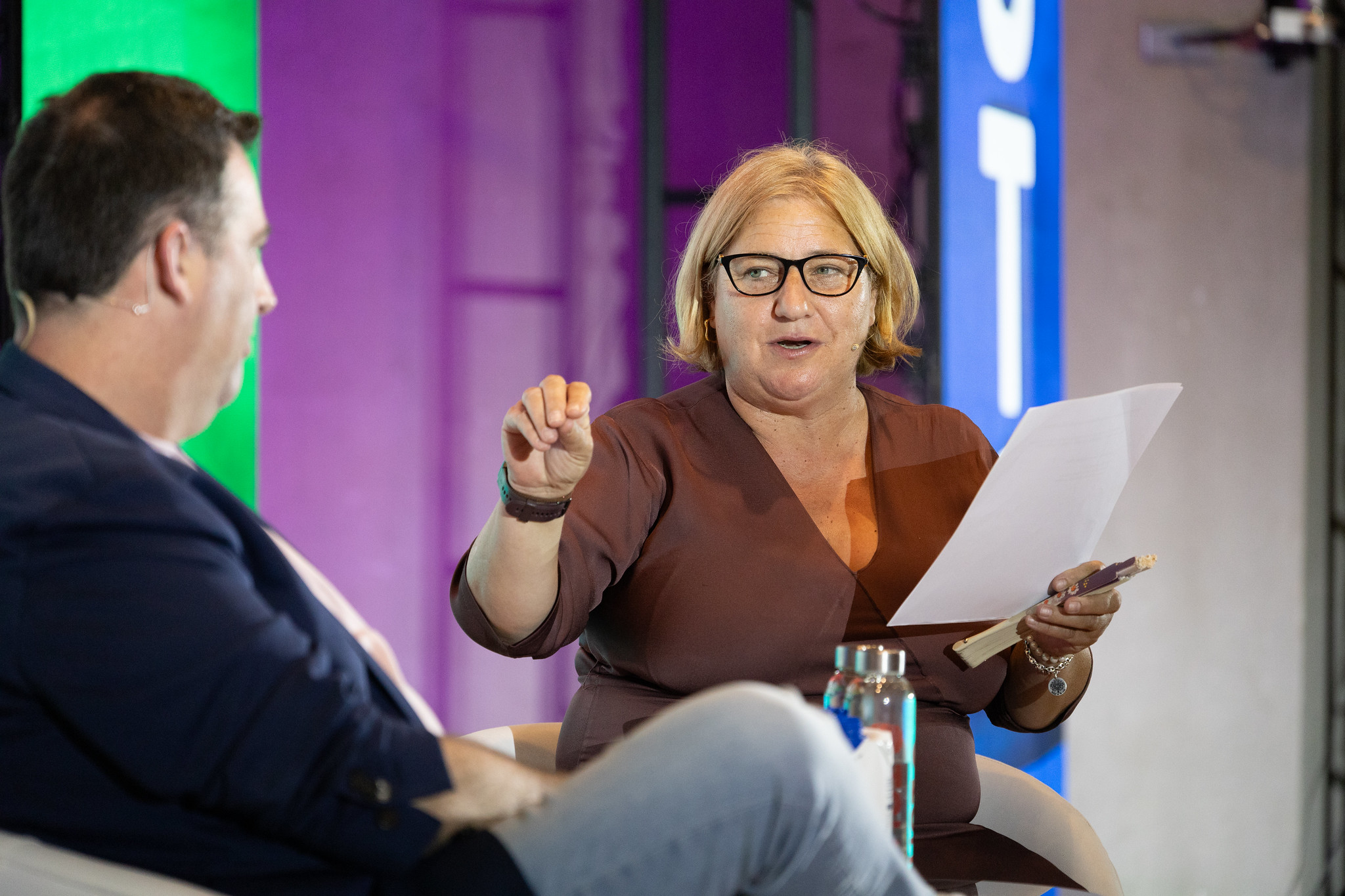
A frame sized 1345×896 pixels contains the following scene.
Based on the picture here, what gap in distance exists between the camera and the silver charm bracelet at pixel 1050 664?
172cm

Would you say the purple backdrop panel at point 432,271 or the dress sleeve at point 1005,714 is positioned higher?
the purple backdrop panel at point 432,271

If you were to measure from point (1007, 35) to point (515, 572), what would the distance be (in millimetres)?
2681

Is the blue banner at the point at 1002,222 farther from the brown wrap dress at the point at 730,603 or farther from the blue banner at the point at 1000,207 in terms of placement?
the brown wrap dress at the point at 730,603

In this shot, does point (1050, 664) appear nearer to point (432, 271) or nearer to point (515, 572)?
point (515, 572)

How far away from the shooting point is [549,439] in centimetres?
140

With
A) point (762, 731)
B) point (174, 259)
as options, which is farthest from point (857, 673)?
point (174, 259)

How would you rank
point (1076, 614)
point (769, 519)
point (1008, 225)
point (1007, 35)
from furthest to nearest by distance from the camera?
point (1008, 225), point (1007, 35), point (769, 519), point (1076, 614)

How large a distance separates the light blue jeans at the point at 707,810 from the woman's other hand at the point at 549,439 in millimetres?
484

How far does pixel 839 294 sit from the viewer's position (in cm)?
181

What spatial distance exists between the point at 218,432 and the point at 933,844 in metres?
2.00

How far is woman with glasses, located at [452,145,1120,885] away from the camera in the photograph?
1.57m

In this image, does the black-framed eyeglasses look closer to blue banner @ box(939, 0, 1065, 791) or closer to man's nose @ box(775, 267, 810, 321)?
man's nose @ box(775, 267, 810, 321)

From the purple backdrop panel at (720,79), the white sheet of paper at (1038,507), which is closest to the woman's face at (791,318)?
the white sheet of paper at (1038,507)

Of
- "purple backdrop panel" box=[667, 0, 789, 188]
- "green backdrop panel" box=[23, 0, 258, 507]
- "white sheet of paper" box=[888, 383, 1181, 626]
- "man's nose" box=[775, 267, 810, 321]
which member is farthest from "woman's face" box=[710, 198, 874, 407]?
"purple backdrop panel" box=[667, 0, 789, 188]
